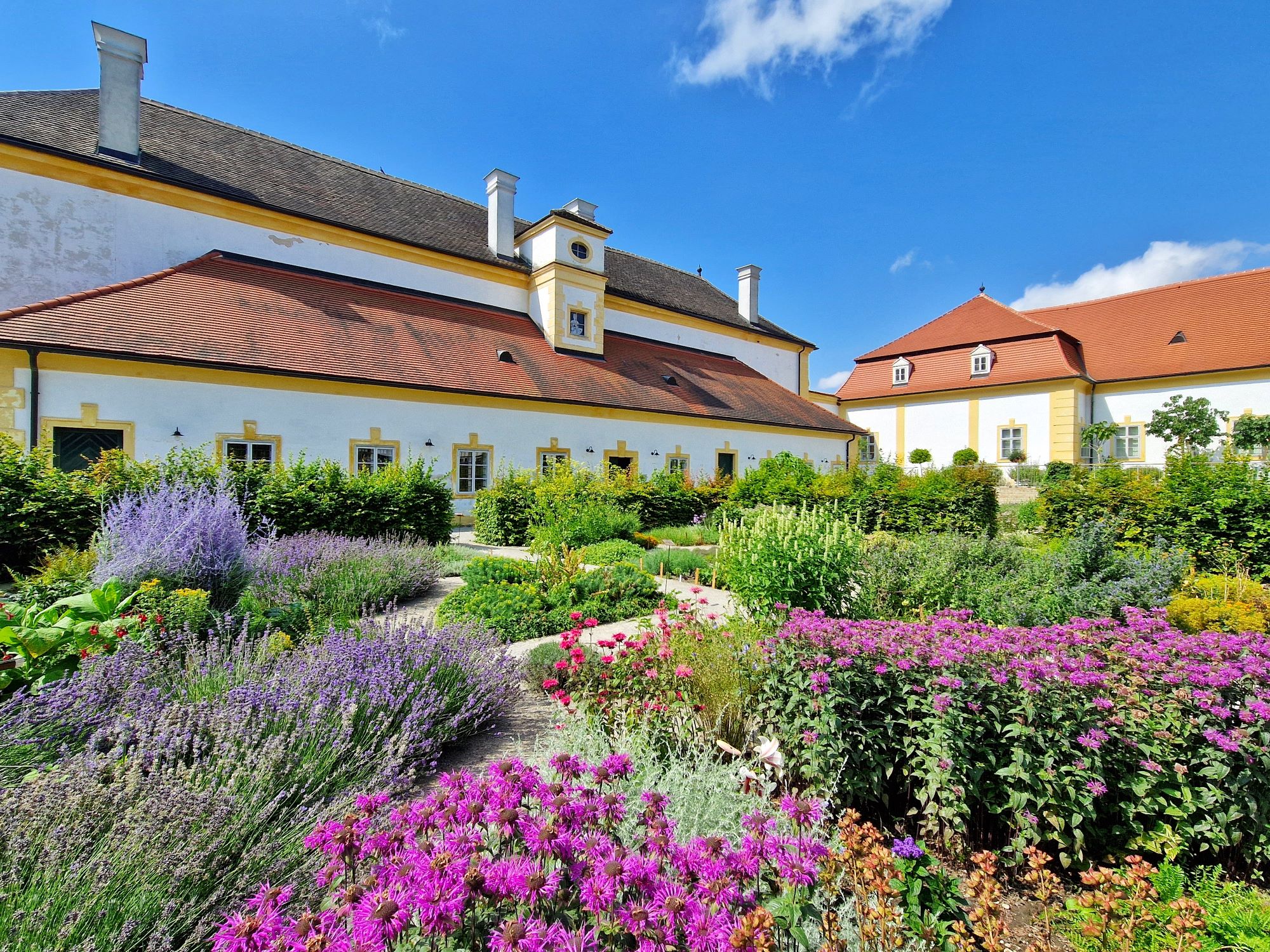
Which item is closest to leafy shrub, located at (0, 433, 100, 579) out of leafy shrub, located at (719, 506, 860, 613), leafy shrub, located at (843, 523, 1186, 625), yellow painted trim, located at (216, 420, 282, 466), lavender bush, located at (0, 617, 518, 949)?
yellow painted trim, located at (216, 420, 282, 466)

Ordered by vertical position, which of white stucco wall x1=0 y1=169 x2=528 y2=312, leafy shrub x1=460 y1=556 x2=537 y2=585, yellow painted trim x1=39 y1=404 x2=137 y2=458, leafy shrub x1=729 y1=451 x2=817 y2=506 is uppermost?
white stucco wall x1=0 y1=169 x2=528 y2=312

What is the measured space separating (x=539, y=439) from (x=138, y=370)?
28.9 feet

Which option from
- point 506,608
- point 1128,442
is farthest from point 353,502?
point 1128,442

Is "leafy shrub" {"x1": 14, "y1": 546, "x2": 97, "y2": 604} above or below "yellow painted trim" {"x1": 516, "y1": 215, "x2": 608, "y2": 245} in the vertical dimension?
below

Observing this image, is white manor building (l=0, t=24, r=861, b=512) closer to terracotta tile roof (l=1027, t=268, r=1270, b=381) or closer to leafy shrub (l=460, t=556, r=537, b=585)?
leafy shrub (l=460, t=556, r=537, b=585)

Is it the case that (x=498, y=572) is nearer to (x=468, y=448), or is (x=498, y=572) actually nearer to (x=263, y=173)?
(x=468, y=448)

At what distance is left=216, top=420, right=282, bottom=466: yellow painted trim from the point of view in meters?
12.1

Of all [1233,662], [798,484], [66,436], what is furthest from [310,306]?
[1233,662]

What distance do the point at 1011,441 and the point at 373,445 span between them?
2774 cm

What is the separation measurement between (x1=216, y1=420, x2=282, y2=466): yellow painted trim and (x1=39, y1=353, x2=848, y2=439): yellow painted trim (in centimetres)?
87

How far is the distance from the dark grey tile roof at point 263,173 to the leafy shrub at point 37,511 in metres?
9.66

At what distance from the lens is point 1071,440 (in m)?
25.8

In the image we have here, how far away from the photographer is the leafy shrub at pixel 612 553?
8.63 metres

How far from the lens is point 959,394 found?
2923cm
